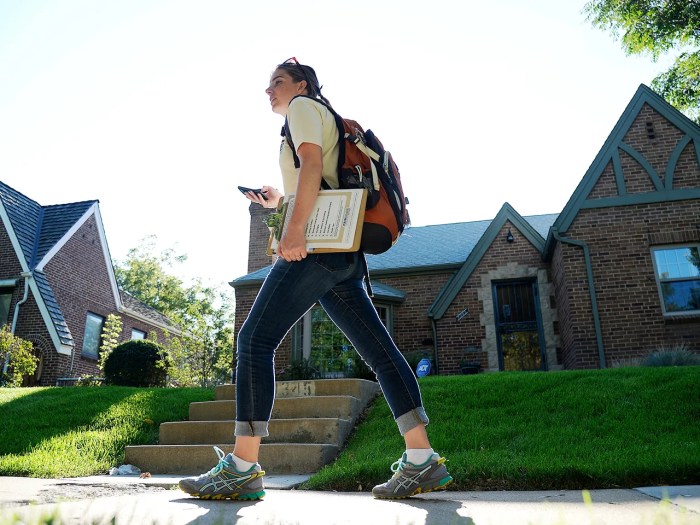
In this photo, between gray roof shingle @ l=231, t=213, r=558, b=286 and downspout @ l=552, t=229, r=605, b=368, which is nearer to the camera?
downspout @ l=552, t=229, r=605, b=368

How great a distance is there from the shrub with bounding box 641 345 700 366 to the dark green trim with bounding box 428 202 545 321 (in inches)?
178

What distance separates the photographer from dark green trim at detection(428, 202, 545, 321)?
14273 mm

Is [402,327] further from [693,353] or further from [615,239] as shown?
[693,353]

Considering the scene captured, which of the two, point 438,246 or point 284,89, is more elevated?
point 438,246

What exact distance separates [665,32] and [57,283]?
65.6 feet

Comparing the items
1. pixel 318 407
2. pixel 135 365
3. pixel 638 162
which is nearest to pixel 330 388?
pixel 318 407

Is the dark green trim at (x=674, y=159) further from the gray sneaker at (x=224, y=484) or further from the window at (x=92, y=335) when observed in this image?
the window at (x=92, y=335)

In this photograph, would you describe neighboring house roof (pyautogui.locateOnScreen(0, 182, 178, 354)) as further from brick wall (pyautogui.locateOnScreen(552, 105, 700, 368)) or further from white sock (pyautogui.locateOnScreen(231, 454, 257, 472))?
white sock (pyautogui.locateOnScreen(231, 454, 257, 472))

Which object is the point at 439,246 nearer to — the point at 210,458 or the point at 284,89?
the point at 210,458

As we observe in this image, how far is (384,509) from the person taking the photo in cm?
231

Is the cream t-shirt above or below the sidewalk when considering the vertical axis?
above

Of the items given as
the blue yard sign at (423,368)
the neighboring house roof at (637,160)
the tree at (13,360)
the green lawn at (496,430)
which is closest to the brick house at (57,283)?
the tree at (13,360)

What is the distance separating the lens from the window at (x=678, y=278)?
11344mm

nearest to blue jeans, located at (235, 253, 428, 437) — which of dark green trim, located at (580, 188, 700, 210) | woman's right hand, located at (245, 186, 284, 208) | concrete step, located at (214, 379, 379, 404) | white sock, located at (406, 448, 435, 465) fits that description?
white sock, located at (406, 448, 435, 465)
